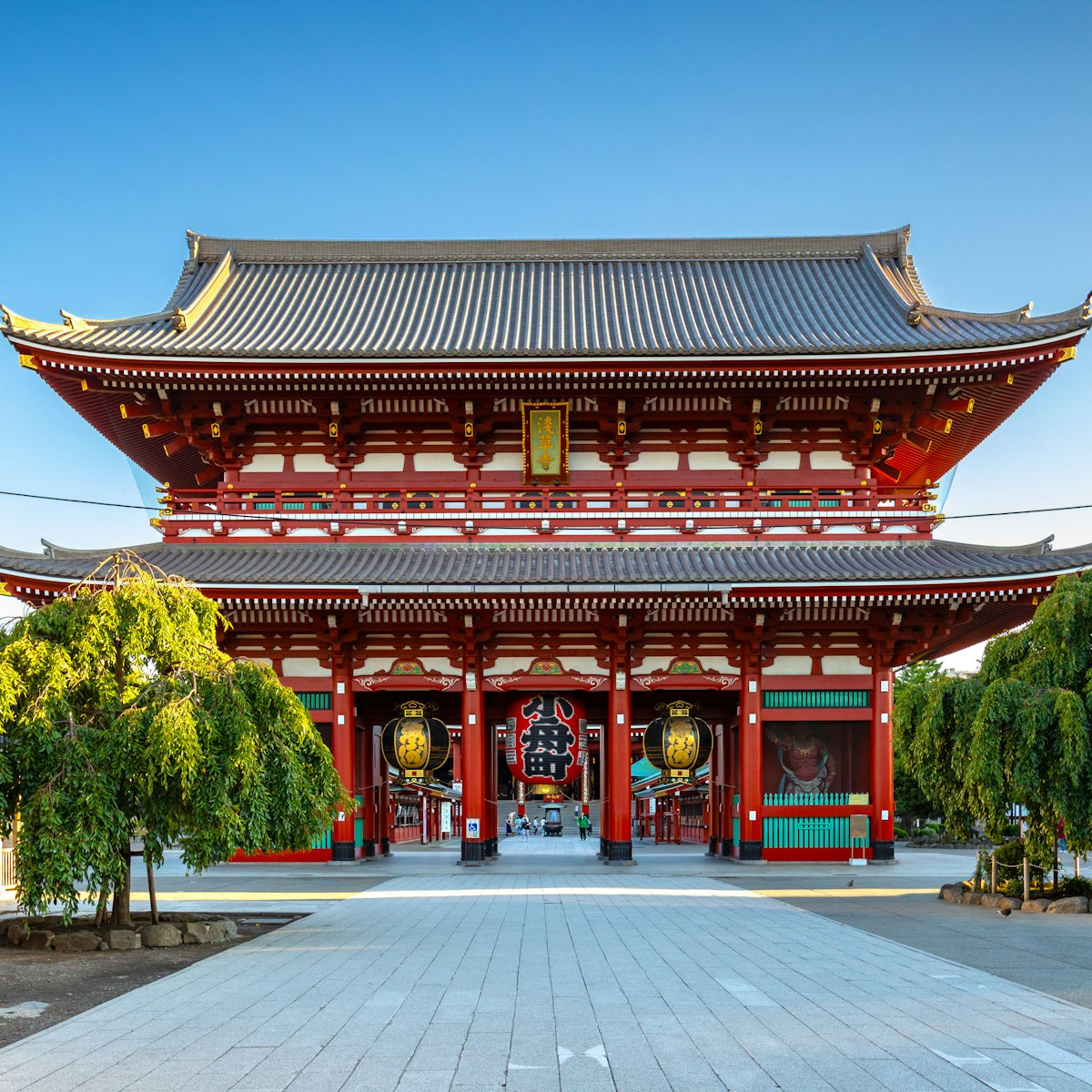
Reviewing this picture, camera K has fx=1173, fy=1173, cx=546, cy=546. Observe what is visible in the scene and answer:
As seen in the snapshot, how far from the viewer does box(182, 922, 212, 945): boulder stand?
Answer: 15602 mm

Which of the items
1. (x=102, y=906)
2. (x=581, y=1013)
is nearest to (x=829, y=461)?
(x=102, y=906)

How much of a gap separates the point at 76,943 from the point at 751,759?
53.4 feet

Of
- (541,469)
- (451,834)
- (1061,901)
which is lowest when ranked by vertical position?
(451,834)

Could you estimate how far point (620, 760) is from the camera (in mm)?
27047

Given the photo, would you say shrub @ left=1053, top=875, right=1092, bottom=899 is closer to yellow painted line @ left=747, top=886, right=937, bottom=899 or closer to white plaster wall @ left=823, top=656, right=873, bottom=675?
yellow painted line @ left=747, top=886, right=937, bottom=899

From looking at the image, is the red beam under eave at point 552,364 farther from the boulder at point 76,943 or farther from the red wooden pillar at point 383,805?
the boulder at point 76,943

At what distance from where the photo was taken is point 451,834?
6106 centimetres

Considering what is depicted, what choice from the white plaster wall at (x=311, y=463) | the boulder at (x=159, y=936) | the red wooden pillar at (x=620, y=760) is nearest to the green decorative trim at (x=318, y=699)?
the white plaster wall at (x=311, y=463)

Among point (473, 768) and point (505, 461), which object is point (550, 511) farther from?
point (473, 768)

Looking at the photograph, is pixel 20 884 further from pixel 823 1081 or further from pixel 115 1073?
pixel 823 1081

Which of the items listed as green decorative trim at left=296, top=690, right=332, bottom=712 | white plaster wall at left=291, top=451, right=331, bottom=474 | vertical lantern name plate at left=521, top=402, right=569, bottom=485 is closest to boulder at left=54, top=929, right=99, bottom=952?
green decorative trim at left=296, top=690, right=332, bottom=712

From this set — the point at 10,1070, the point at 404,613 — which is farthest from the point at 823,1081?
the point at 404,613

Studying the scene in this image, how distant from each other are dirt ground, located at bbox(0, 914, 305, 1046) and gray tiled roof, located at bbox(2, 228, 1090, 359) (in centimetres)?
1475

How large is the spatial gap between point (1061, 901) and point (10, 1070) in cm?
1585
